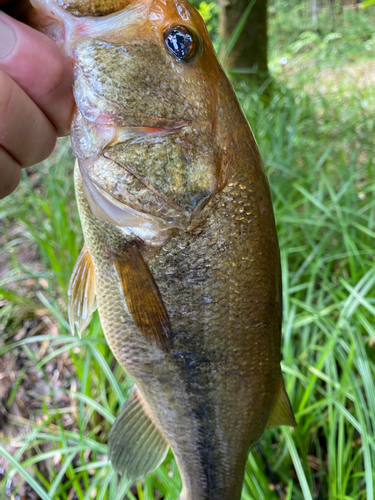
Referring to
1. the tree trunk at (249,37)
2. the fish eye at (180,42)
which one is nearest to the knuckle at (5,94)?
the fish eye at (180,42)

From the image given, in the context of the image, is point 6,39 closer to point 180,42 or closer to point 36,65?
point 36,65

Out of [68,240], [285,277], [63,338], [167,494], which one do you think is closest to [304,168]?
[285,277]

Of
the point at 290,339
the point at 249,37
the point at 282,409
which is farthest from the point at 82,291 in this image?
the point at 249,37

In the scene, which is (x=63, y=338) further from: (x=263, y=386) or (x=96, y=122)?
(x=96, y=122)

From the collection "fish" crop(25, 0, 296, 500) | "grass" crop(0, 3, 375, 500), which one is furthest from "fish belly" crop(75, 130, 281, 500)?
"grass" crop(0, 3, 375, 500)

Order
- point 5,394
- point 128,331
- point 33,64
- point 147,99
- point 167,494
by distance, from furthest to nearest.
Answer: point 5,394
point 167,494
point 128,331
point 147,99
point 33,64
